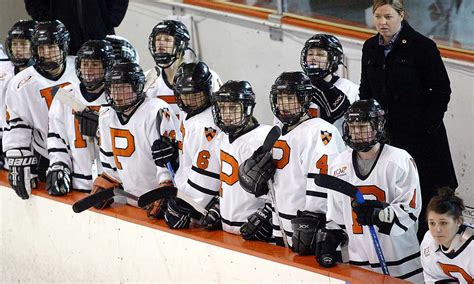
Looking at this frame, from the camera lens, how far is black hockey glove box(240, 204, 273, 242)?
4383mm

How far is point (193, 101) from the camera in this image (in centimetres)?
474

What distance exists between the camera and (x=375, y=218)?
396 cm

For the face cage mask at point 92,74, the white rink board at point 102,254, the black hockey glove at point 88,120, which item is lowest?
the white rink board at point 102,254

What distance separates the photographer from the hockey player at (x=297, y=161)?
13.9ft

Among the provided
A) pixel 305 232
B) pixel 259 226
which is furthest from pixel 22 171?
pixel 305 232

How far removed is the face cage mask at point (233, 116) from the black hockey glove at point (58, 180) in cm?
110

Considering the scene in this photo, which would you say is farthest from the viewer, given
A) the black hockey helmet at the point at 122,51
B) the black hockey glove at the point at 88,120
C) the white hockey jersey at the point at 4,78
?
the white hockey jersey at the point at 4,78

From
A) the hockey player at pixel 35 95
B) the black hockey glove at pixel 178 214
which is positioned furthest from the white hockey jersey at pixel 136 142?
the hockey player at pixel 35 95

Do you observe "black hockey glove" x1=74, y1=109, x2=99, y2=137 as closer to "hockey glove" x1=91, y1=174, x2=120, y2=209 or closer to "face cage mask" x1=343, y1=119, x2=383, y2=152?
"hockey glove" x1=91, y1=174, x2=120, y2=209

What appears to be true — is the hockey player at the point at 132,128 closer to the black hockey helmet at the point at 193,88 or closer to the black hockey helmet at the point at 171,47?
the black hockey helmet at the point at 193,88

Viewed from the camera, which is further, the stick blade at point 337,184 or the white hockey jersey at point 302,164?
the white hockey jersey at point 302,164

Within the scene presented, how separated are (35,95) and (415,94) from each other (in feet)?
6.56

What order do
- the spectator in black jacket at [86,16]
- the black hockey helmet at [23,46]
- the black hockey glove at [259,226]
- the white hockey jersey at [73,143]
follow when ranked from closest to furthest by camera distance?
the black hockey glove at [259,226]
the white hockey jersey at [73,143]
the black hockey helmet at [23,46]
the spectator in black jacket at [86,16]

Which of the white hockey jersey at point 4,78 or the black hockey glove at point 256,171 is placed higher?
the white hockey jersey at point 4,78
